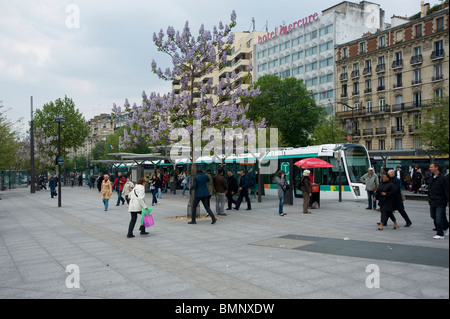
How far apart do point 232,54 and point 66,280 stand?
75569mm

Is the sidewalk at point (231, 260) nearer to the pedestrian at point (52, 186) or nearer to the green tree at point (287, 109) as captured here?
the pedestrian at point (52, 186)

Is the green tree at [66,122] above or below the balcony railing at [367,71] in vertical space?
below

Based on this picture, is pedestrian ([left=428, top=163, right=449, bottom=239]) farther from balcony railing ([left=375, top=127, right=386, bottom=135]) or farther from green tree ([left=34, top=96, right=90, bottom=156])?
green tree ([left=34, top=96, right=90, bottom=156])

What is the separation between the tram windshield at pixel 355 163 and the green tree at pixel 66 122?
43.0m

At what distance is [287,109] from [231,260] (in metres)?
44.9

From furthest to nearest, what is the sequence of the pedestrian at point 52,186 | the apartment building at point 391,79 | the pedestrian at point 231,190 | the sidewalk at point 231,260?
the apartment building at point 391,79, the pedestrian at point 52,186, the pedestrian at point 231,190, the sidewalk at point 231,260

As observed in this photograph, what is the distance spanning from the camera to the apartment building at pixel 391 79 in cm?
4465

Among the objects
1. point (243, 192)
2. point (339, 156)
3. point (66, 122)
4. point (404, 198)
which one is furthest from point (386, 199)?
point (66, 122)

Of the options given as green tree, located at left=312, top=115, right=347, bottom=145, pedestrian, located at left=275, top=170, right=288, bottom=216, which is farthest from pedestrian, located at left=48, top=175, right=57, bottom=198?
green tree, located at left=312, top=115, right=347, bottom=145

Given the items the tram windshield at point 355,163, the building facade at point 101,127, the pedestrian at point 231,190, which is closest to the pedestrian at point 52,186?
the pedestrian at point 231,190

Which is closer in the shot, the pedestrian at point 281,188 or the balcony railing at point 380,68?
the pedestrian at point 281,188

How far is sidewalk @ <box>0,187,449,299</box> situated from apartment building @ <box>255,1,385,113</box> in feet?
151

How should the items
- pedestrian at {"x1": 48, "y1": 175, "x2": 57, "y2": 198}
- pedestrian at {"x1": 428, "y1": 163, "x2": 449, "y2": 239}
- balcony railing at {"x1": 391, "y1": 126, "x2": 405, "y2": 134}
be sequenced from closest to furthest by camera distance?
pedestrian at {"x1": 428, "y1": 163, "x2": 449, "y2": 239} < pedestrian at {"x1": 48, "y1": 175, "x2": 57, "y2": 198} < balcony railing at {"x1": 391, "y1": 126, "x2": 405, "y2": 134}

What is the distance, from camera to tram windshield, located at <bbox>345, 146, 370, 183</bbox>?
822 inches
